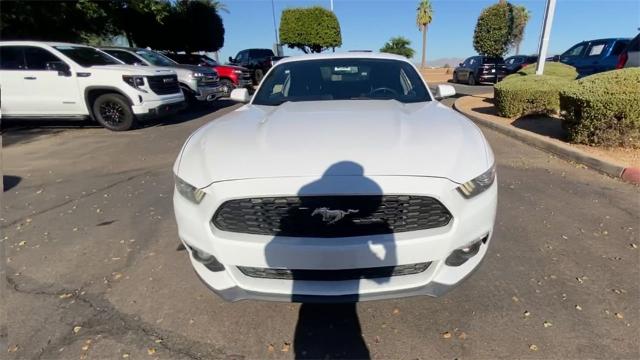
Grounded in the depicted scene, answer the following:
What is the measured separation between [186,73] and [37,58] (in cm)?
390

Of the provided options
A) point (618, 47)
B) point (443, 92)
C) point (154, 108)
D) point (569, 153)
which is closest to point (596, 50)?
point (618, 47)

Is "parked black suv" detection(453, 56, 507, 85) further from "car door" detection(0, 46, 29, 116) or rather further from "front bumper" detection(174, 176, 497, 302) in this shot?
"front bumper" detection(174, 176, 497, 302)

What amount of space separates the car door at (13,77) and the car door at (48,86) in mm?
91

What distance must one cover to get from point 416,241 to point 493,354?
0.83 m

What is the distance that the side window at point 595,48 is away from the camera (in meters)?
13.7

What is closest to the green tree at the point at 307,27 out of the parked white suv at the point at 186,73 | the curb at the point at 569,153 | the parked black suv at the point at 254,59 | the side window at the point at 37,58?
the parked black suv at the point at 254,59

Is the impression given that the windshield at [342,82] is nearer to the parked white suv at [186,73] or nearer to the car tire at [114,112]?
the car tire at [114,112]

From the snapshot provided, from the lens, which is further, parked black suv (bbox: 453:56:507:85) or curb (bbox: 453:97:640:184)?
parked black suv (bbox: 453:56:507:85)

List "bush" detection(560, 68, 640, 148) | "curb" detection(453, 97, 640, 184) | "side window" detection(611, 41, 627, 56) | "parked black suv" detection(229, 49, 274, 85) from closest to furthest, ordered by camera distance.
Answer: "curb" detection(453, 97, 640, 184) < "bush" detection(560, 68, 640, 148) < "side window" detection(611, 41, 627, 56) < "parked black suv" detection(229, 49, 274, 85)

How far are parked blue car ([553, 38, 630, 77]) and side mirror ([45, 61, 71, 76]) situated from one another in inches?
604

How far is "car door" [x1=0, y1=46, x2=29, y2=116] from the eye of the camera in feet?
29.0

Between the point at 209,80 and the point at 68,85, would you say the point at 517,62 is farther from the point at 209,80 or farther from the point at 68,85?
the point at 68,85

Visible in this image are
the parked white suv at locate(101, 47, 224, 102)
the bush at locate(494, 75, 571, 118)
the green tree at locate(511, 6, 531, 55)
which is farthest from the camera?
the green tree at locate(511, 6, 531, 55)

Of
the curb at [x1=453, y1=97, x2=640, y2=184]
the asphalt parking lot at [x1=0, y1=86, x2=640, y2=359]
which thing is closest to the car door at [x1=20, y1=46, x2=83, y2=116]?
the asphalt parking lot at [x1=0, y1=86, x2=640, y2=359]
